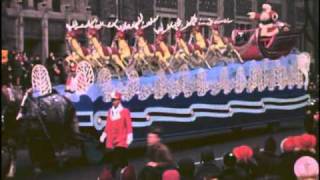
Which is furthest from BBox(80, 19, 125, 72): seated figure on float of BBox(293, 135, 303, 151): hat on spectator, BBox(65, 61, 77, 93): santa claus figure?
BBox(293, 135, 303, 151): hat on spectator

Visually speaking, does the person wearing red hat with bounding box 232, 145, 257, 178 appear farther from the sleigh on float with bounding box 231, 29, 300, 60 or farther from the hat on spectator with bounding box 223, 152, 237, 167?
the sleigh on float with bounding box 231, 29, 300, 60

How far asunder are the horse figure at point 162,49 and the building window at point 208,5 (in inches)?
7.9

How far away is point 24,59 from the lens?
239 centimetres

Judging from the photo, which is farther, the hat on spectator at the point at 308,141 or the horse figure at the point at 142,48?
the hat on spectator at the point at 308,141

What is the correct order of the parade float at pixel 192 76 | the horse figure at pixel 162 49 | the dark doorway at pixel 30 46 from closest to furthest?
the dark doorway at pixel 30 46 < the parade float at pixel 192 76 < the horse figure at pixel 162 49

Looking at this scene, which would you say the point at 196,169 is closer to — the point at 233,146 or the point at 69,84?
the point at 233,146

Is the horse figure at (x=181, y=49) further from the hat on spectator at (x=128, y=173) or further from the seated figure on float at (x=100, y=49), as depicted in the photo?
the hat on spectator at (x=128, y=173)

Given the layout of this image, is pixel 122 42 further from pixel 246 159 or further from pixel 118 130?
pixel 246 159

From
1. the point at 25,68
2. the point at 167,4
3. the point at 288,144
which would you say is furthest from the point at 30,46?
the point at 288,144

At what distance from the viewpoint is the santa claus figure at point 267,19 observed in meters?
2.98

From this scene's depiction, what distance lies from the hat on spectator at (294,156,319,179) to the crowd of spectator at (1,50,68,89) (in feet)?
3.11

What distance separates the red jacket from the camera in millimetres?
2762

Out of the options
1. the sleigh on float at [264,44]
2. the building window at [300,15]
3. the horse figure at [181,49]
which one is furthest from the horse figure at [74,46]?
the building window at [300,15]

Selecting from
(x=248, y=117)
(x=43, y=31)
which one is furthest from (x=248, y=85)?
(x=43, y=31)
